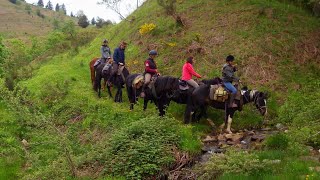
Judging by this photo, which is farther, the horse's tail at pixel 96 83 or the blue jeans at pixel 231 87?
the horse's tail at pixel 96 83

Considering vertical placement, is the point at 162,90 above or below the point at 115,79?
below

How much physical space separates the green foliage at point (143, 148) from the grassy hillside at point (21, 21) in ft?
296

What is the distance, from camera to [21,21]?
381ft

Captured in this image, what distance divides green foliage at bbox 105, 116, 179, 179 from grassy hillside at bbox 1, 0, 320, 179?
0.10 ft

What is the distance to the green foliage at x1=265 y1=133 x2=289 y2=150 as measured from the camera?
10438 millimetres

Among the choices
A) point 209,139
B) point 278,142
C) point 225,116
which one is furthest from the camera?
point 225,116

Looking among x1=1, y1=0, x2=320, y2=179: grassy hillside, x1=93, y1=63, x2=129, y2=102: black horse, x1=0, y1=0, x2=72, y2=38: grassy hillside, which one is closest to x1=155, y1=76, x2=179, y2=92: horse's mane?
x1=1, y1=0, x2=320, y2=179: grassy hillside

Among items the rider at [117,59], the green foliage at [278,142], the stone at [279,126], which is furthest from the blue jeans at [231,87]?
the rider at [117,59]

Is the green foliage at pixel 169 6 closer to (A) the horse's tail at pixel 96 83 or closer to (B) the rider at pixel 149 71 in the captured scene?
(A) the horse's tail at pixel 96 83

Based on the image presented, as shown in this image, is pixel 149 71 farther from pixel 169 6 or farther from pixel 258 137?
pixel 169 6

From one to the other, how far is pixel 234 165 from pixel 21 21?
118532 millimetres

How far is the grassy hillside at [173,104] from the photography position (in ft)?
33.9

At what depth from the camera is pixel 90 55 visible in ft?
93.5

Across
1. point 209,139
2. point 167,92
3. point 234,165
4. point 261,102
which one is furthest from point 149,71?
point 234,165
